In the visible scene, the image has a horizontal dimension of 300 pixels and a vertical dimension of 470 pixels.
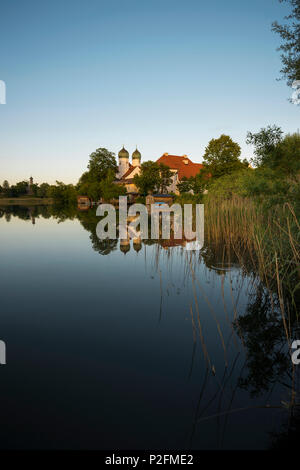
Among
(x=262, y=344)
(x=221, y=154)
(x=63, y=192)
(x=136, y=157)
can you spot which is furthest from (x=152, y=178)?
(x=63, y=192)

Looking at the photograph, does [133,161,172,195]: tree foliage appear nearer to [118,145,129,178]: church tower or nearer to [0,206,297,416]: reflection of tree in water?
[118,145,129,178]: church tower

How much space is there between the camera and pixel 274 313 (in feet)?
15.4

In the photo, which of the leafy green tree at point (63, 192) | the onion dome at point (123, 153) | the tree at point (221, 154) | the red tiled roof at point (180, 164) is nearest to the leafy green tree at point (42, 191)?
the leafy green tree at point (63, 192)

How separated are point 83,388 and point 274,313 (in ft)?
11.3

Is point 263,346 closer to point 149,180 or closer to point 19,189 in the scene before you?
point 149,180

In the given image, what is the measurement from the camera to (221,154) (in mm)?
35312

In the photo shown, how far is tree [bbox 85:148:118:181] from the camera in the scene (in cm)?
6600

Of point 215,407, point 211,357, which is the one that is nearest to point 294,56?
point 211,357

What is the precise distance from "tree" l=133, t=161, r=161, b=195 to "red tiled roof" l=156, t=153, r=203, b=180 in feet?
66.9

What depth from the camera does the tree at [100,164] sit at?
2598 inches

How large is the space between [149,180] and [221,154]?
48.5ft

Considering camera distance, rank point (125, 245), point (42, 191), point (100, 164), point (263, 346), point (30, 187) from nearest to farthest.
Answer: point (263, 346)
point (125, 245)
point (100, 164)
point (42, 191)
point (30, 187)

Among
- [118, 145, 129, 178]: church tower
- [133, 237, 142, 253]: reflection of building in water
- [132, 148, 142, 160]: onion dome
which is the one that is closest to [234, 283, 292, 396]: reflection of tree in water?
[133, 237, 142, 253]: reflection of building in water

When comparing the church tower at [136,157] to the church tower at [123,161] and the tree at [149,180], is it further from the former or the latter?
the tree at [149,180]
